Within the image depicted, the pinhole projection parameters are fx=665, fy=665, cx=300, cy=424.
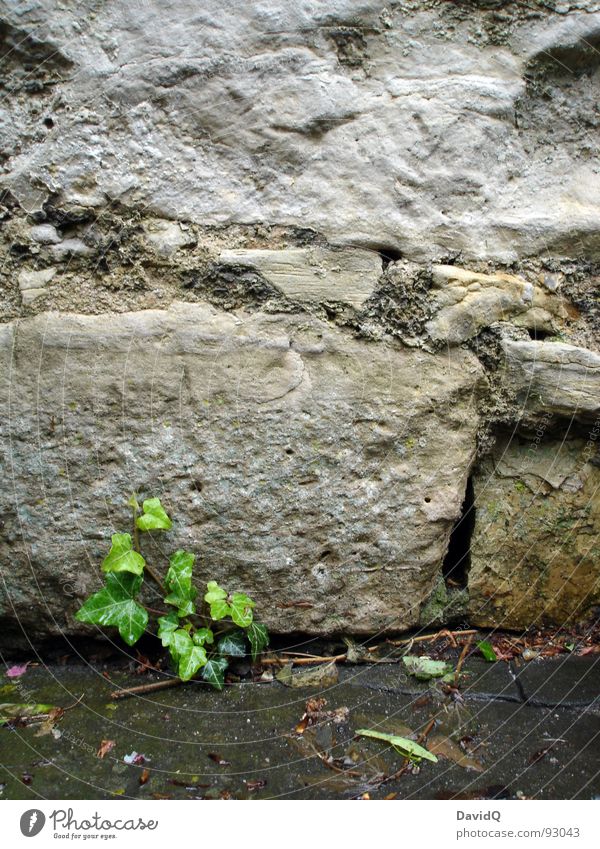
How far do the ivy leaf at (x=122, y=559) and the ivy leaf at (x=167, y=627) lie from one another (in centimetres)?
14

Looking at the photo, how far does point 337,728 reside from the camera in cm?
157

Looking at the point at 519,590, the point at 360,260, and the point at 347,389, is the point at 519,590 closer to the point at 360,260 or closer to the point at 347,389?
the point at 347,389

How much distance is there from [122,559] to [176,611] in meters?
0.21

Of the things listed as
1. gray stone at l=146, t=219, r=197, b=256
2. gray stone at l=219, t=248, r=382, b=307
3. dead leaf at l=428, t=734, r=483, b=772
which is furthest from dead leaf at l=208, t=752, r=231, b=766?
gray stone at l=146, t=219, r=197, b=256

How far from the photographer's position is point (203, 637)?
168cm

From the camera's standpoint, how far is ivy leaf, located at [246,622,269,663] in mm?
1734

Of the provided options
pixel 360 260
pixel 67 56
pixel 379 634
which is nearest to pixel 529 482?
pixel 379 634

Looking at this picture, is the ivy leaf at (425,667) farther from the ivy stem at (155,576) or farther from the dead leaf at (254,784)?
the ivy stem at (155,576)

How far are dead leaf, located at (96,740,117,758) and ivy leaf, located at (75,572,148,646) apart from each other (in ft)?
0.74

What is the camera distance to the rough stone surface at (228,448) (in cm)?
171

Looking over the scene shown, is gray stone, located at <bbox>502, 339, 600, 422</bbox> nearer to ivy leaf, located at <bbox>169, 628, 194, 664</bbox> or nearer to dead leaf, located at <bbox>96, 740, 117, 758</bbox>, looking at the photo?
ivy leaf, located at <bbox>169, 628, 194, 664</bbox>

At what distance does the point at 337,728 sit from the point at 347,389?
0.83 meters

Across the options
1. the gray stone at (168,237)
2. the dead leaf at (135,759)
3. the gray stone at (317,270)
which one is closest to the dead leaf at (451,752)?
the dead leaf at (135,759)
